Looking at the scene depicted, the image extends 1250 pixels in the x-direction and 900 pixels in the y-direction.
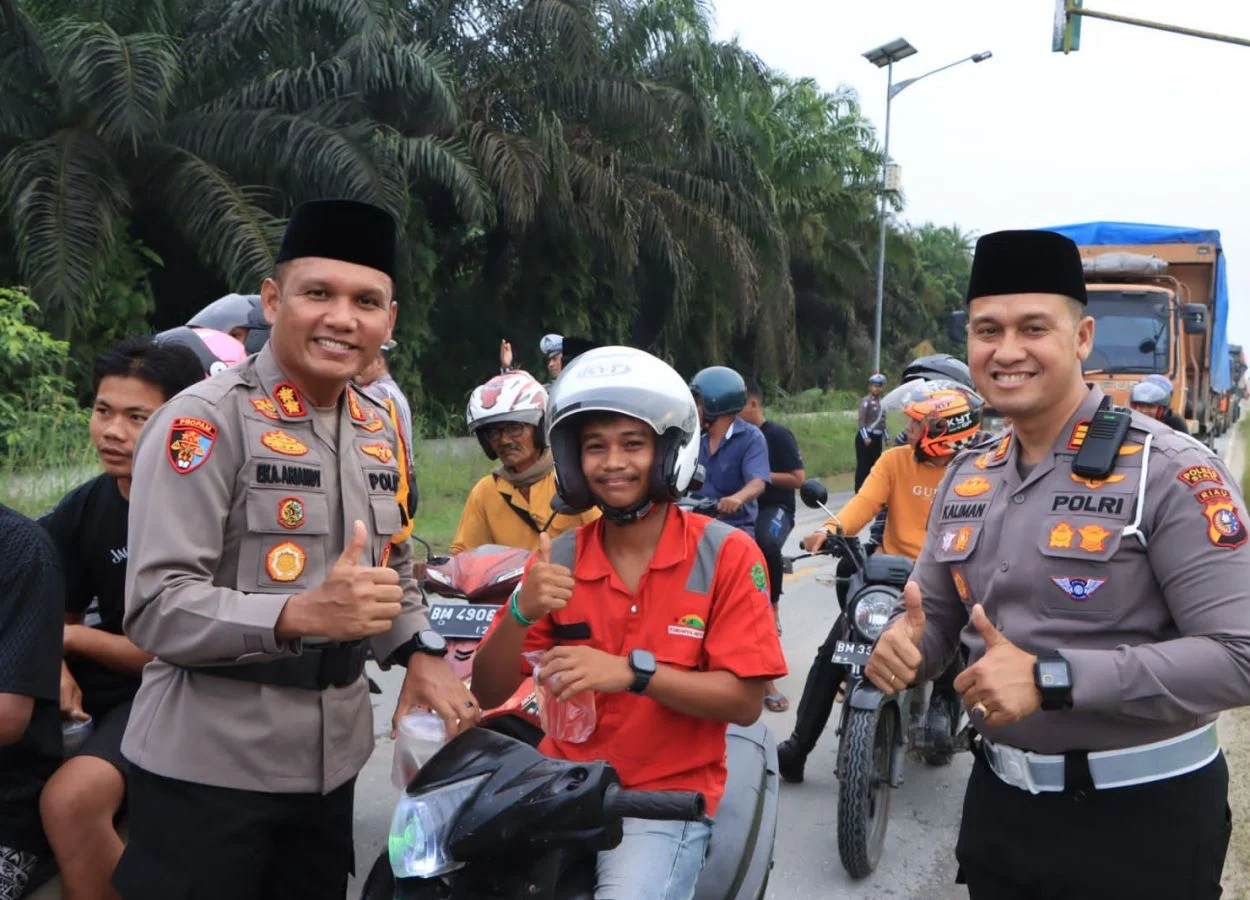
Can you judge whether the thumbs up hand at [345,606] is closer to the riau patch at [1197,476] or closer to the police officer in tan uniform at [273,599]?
the police officer in tan uniform at [273,599]

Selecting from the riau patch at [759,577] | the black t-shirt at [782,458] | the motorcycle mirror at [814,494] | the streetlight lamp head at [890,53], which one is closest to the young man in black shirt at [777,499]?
the black t-shirt at [782,458]

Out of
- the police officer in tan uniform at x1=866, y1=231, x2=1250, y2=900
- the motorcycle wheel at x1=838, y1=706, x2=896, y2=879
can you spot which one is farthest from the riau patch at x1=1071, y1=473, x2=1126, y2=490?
the motorcycle wheel at x1=838, y1=706, x2=896, y2=879

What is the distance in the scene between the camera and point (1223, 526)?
222 cm

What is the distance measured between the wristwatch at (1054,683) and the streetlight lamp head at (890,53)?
77.7ft

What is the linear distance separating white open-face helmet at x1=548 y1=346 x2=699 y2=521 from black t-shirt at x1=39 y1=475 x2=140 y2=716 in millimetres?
1271

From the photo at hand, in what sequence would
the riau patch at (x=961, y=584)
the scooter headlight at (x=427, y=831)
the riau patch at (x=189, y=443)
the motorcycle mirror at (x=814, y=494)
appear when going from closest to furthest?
the scooter headlight at (x=427, y=831) < the riau patch at (x=189, y=443) < the riau patch at (x=961, y=584) < the motorcycle mirror at (x=814, y=494)

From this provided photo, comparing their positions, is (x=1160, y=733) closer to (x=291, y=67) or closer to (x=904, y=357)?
(x=291, y=67)

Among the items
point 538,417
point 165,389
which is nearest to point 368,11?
point 538,417

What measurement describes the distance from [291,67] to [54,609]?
45.3 feet

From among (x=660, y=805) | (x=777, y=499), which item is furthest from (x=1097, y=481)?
(x=777, y=499)

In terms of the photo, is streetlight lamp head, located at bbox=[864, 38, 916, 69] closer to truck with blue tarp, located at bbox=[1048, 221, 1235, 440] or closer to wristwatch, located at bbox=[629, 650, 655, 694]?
truck with blue tarp, located at bbox=[1048, 221, 1235, 440]

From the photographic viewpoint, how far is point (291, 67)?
15.2 m

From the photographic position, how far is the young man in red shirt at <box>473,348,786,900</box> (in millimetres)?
2570

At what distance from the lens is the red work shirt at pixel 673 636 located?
2.64 metres
